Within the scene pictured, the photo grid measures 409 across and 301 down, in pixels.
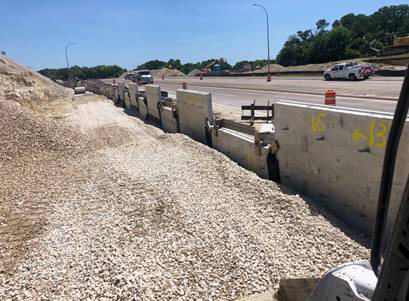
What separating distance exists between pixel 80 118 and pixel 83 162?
11.9 m

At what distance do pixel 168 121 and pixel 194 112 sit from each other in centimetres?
342

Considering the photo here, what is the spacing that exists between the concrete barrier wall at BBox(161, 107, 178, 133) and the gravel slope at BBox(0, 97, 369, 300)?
5.30 m

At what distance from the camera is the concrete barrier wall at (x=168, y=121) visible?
50.2 ft

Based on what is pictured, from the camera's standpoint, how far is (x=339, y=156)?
232 inches

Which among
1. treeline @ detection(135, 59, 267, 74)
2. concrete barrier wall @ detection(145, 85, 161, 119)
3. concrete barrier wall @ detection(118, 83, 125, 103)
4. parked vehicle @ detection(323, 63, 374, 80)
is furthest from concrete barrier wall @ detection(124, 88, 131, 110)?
treeline @ detection(135, 59, 267, 74)

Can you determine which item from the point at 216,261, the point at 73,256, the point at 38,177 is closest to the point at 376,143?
the point at 216,261

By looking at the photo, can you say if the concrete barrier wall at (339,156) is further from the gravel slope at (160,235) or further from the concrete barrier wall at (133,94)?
the concrete barrier wall at (133,94)

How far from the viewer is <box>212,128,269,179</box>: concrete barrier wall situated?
26.7 feet

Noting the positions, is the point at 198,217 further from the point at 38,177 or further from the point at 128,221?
the point at 38,177

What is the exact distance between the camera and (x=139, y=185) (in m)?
8.27

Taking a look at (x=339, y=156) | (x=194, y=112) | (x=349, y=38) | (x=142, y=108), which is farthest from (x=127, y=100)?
(x=349, y=38)

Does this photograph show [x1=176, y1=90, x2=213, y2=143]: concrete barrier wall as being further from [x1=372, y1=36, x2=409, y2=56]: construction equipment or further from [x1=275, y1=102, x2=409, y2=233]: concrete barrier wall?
[x1=372, y1=36, x2=409, y2=56]: construction equipment

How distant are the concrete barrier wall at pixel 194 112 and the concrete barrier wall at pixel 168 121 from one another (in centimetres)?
93

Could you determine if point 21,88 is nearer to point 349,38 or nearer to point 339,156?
point 339,156
